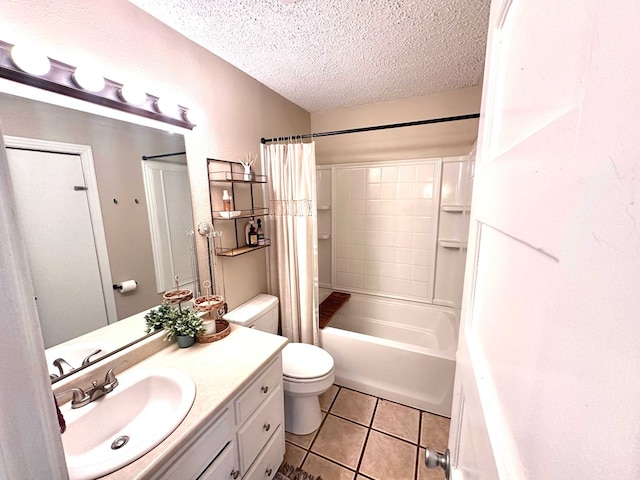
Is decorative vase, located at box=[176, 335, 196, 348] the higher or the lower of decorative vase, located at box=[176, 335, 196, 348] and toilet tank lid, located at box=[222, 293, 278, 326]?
the higher

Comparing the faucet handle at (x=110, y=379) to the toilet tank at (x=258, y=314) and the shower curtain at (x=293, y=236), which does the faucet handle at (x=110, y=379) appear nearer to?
the toilet tank at (x=258, y=314)

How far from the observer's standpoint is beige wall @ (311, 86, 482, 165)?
2.23 meters

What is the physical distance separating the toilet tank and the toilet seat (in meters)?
0.26

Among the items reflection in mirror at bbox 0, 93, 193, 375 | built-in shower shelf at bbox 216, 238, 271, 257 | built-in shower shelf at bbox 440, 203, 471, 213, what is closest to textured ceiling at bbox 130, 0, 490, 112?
reflection in mirror at bbox 0, 93, 193, 375

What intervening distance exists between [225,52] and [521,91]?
1.73 metres

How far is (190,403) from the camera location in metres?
0.93

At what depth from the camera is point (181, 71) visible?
1411 mm

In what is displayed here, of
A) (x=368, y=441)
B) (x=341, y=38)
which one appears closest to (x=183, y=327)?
(x=368, y=441)

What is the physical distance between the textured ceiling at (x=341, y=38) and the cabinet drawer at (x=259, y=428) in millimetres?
1911

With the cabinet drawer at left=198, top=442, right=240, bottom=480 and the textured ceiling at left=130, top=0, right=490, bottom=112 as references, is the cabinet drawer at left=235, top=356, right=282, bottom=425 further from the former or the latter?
the textured ceiling at left=130, top=0, right=490, bottom=112

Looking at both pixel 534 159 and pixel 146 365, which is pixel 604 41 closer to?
pixel 534 159

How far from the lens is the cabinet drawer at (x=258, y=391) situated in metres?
1.10

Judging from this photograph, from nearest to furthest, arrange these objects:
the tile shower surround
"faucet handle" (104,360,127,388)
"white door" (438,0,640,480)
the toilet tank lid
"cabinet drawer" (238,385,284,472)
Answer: "white door" (438,0,640,480) < "faucet handle" (104,360,127,388) < "cabinet drawer" (238,385,284,472) < the toilet tank lid < the tile shower surround

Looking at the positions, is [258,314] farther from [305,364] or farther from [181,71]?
[181,71]
